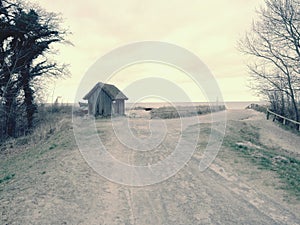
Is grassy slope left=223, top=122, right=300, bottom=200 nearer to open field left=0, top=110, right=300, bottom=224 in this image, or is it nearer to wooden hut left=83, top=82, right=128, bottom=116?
open field left=0, top=110, right=300, bottom=224

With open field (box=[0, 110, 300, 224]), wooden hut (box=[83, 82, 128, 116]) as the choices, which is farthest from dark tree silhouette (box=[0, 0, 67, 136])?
open field (box=[0, 110, 300, 224])

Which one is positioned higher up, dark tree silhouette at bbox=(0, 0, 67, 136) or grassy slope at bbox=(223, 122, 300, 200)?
dark tree silhouette at bbox=(0, 0, 67, 136)

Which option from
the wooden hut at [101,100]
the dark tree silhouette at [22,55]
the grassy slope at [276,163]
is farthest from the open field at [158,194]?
the wooden hut at [101,100]

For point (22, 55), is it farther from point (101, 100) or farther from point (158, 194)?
point (158, 194)

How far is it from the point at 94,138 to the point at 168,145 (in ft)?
15.4

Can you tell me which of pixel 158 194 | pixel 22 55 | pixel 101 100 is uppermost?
pixel 22 55

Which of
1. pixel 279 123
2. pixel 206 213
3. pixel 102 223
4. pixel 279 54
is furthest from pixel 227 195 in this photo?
pixel 279 123

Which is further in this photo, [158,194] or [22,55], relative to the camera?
[22,55]

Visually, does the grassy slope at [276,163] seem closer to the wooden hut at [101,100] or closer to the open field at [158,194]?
the open field at [158,194]

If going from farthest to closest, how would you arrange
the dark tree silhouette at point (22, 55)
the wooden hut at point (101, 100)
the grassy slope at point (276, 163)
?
the wooden hut at point (101, 100)
the dark tree silhouette at point (22, 55)
the grassy slope at point (276, 163)

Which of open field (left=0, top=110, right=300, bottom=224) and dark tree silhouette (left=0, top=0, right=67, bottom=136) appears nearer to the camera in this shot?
open field (left=0, top=110, right=300, bottom=224)

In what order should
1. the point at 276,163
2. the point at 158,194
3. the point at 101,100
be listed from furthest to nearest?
the point at 101,100 < the point at 276,163 < the point at 158,194

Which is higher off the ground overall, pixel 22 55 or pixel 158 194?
pixel 22 55

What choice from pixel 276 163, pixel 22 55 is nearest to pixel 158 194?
pixel 276 163
